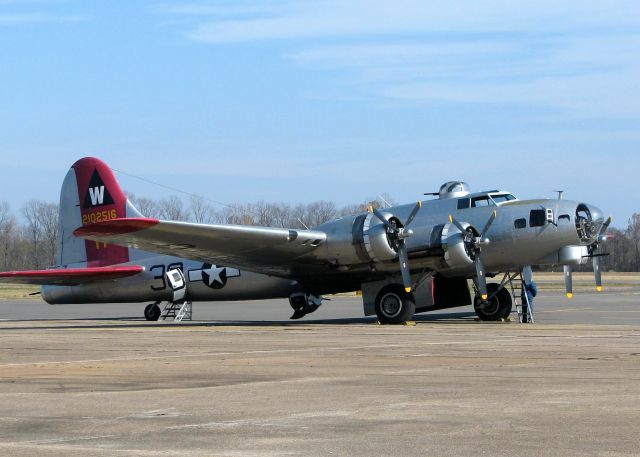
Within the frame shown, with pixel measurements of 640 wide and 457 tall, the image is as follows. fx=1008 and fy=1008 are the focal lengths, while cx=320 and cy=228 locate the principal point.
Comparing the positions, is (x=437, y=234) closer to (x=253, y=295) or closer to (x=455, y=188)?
(x=455, y=188)

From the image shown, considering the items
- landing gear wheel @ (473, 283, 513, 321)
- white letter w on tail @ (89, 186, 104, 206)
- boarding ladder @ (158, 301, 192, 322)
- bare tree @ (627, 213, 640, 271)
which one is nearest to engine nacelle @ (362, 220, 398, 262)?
landing gear wheel @ (473, 283, 513, 321)

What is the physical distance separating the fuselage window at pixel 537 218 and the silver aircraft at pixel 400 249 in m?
0.03

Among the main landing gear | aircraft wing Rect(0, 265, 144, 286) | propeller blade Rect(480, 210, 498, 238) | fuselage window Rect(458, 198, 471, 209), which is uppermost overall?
fuselage window Rect(458, 198, 471, 209)

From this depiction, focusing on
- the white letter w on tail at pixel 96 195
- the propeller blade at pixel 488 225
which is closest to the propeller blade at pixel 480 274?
the propeller blade at pixel 488 225

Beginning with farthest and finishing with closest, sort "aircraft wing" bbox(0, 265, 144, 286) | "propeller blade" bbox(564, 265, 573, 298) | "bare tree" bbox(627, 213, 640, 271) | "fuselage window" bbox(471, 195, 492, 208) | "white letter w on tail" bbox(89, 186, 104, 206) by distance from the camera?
"bare tree" bbox(627, 213, 640, 271), "white letter w on tail" bbox(89, 186, 104, 206), "aircraft wing" bbox(0, 265, 144, 286), "propeller blade" bbox(564, 265, 573, 298), "fuselage window" bbox(471, 195, 492, 208)

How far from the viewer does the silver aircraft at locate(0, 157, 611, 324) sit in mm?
25891

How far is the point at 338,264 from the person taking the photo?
2720cm

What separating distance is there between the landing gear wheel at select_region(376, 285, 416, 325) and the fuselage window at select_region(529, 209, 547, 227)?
12.2 ft

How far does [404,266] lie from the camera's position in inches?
1037

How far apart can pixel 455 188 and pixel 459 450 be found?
21.0m

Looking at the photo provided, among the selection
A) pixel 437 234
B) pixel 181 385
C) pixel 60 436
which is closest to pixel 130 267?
pixel 437 234

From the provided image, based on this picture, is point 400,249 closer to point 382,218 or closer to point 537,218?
point 382,218

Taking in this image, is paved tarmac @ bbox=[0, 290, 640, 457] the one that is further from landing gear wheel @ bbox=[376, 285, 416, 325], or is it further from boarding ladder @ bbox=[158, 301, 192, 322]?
boarding ladder @ bbox=[158, 301, 192, 322]

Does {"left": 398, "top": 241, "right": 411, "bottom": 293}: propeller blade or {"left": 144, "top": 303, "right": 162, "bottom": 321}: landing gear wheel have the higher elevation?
{"left": 398, "top": 241, "right": 411, "bottom": 293}: propeller blade
